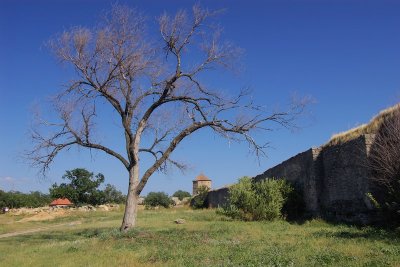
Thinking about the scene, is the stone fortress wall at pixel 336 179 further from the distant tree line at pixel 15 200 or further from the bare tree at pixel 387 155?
the distant tree line at pixel 15 200

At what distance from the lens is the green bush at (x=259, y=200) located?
21.0 meters

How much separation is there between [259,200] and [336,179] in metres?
4.56

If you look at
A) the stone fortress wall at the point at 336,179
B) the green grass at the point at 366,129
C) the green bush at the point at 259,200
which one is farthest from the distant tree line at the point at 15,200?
the green grass at the point at 366,129

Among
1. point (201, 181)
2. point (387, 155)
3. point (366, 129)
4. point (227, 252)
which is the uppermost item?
point (201, 181)

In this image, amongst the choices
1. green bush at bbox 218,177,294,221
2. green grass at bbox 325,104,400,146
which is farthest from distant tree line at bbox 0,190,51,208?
green grass at bbox 325,104,400,146

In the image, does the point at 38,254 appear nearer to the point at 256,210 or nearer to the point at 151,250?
the point at 151,250

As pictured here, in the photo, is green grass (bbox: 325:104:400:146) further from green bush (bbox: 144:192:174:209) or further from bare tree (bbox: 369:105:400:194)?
green bush (bbox: 144:192:174:209)

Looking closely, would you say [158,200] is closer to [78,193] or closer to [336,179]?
[78,193]

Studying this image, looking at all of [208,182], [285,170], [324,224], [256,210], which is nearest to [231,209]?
[256,210]

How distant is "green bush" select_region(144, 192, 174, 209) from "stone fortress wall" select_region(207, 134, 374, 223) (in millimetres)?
44529

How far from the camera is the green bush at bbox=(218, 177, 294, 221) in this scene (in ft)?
69.1

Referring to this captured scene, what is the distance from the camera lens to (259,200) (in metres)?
21.5

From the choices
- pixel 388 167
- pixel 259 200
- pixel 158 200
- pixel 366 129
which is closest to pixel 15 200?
pixel 158 200

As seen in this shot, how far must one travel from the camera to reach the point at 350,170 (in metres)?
16.8
